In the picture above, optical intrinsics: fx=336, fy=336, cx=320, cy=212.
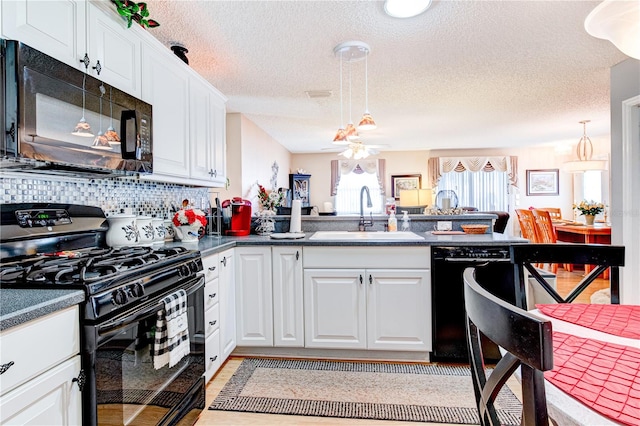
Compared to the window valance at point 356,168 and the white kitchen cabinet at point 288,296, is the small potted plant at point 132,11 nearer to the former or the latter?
the white kitchen cabinet at point 288,296

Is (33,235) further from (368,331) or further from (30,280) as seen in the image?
(368,331)

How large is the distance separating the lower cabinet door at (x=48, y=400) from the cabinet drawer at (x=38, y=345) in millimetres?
23

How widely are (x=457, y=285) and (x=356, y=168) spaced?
6.11 metres

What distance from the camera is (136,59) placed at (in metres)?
1.86

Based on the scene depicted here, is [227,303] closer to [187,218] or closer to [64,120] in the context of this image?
[187,218]

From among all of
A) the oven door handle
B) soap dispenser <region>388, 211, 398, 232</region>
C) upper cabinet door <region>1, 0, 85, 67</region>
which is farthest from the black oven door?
soap dispenser <region>388, 211, 398, 232</region>

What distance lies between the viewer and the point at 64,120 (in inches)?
53.5

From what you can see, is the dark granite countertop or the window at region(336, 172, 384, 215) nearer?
the dark granite countertop

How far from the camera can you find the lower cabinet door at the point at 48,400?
86cm

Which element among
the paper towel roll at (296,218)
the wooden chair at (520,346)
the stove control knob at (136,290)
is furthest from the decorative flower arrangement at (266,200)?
the wooden chair at (520,346)

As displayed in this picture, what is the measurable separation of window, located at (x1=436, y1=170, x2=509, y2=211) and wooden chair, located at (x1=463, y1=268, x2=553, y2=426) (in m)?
7.80

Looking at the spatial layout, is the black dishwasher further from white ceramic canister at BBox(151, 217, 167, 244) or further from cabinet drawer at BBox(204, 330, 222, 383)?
white ceramic canister at BBox(151, 217, 167, 244)

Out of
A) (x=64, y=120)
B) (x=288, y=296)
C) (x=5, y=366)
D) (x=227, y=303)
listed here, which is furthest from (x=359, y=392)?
(x=64, y=120)

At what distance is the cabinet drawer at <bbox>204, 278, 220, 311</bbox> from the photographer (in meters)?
2.07
